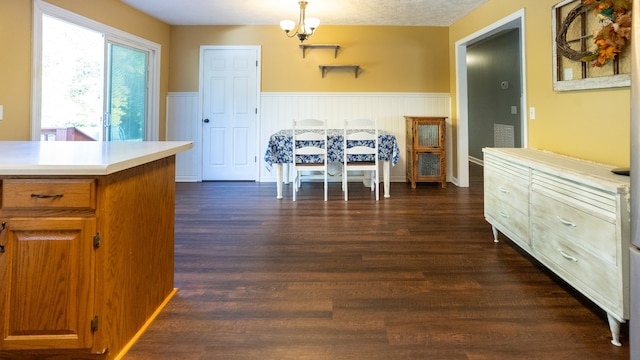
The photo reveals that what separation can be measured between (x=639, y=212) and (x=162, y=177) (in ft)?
6.20

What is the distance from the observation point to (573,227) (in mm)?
1870

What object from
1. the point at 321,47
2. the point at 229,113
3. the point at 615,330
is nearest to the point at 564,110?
the point at 615,330

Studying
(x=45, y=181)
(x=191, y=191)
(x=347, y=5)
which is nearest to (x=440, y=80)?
(x=347, y=5)

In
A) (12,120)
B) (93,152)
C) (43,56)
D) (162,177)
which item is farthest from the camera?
(43,56)

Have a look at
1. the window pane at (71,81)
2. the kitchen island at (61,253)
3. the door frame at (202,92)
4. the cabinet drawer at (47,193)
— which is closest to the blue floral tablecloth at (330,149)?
the door frame at (202,92)

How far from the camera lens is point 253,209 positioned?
4.12 metres

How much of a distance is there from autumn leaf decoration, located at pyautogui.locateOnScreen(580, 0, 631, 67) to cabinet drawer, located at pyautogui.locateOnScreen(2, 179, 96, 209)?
281 cm

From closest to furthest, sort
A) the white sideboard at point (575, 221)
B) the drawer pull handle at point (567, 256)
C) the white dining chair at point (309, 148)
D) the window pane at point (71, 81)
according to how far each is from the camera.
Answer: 1. the white sideboard at point (575, 221)
2. the drawer pull handle at point (567, 256)
3. the window pane at point (71, 81)
4. the white dining chair at point (309, 148)

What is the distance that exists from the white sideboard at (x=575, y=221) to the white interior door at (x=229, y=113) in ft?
13.4

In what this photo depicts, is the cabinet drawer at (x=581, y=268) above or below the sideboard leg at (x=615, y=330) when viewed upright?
above

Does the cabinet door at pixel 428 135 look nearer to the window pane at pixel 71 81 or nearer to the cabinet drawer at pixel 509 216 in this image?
the cabinet drawer at pixel 509 216

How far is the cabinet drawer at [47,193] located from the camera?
1300mm

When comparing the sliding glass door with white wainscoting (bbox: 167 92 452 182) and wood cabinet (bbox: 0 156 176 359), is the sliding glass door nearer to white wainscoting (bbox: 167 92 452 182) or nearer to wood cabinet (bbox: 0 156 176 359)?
white wainscoting (bbox: 167 92 452 182)

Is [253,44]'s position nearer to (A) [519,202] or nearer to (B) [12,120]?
(B) [12,120]
